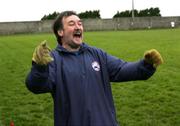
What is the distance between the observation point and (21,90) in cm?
1397

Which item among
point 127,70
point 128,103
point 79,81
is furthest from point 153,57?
point 128,103

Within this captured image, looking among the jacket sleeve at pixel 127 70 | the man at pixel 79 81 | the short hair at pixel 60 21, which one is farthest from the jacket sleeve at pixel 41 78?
the jacket sleeve at pixel 127 70

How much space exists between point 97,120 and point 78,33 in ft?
2.73

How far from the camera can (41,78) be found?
15.4 ft

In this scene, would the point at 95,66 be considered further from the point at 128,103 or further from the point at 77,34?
the point at 128,103

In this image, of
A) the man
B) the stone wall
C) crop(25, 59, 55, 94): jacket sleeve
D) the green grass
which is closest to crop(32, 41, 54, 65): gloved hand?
crop(25, 59, 55, 94): jacket sleeve

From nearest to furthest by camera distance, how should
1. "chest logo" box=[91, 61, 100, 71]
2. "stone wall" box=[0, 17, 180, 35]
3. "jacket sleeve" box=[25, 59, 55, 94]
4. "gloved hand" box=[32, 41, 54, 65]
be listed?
"gloved hand" box=[32, 41, 54, 65]
"jacket sleeve" box=[25, 59, 55, 94]
"chest logo" box=[91, 61, 100, 71]
"stone wall" box=[0, 17, 180, 35]

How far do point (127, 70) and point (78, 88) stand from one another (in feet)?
1.95

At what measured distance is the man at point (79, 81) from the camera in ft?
16.2

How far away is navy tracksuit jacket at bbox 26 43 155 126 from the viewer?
4934mm

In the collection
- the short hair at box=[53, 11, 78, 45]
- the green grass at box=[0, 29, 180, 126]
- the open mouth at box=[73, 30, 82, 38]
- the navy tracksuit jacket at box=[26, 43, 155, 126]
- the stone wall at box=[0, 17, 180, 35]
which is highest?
the short hair at box=[53, 11, 78, 45]

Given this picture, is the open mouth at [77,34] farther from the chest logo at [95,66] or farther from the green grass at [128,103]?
the green grass at [128,103]

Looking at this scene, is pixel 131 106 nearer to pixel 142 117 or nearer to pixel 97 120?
pixel 142 117

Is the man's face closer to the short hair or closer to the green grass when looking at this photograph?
the short hair
